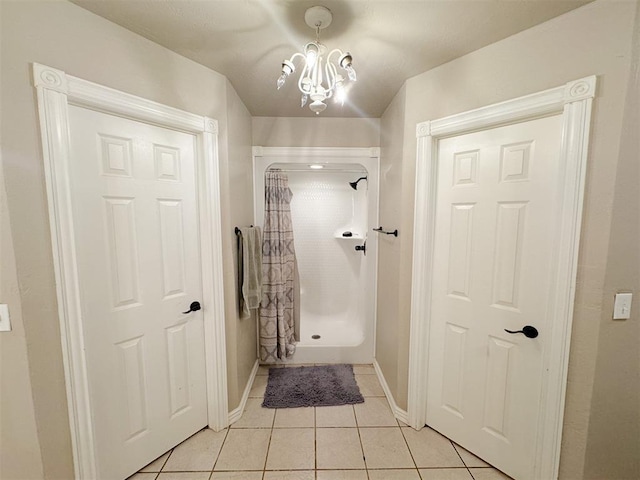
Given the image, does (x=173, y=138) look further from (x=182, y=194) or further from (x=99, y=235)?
(x=99, y=235)

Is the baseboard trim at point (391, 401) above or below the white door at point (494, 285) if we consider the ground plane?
below

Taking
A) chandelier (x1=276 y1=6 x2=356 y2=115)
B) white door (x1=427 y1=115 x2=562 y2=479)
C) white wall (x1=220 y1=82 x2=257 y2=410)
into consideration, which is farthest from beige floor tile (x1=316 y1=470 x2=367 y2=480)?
chandelier (x1=276 y1=6 x2=356 y2=115)

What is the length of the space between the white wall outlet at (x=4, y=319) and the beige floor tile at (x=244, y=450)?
4.15 feet

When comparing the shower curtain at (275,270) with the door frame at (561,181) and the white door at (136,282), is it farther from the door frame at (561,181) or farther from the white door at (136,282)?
the door frame at (561,181)

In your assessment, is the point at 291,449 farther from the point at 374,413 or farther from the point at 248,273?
the point at 248,273

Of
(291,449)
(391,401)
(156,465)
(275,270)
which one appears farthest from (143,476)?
(391,401)

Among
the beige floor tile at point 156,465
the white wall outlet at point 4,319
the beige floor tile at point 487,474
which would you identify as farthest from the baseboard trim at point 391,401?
the white wall outlet at point 4,319

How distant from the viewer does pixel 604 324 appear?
114 cm

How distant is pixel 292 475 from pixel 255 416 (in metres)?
0.54

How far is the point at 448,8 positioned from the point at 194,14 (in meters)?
1.12

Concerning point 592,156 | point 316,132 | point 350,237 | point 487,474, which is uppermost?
point 316,132

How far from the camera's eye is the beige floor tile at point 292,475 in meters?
1.43

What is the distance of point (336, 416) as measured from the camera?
1.88 m

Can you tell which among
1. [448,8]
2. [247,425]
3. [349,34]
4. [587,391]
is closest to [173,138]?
[349,34]
